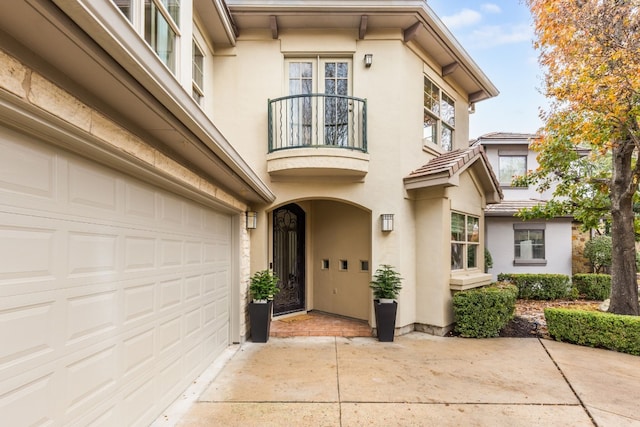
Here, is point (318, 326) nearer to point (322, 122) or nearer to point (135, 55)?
point (322, 122)

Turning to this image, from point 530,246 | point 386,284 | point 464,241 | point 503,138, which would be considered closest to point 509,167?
point 503,138

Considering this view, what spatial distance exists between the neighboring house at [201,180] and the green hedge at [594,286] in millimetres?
5142

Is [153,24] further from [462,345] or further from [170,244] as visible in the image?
[462,345]

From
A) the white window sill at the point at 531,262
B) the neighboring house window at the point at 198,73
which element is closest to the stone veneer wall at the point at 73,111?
the neighboring house window at the point at 198,73

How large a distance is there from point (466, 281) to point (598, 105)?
13.5 ft

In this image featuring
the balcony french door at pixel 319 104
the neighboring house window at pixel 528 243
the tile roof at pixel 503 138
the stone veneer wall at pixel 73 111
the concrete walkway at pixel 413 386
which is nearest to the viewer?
the stone veneer wall at pixel 73 111

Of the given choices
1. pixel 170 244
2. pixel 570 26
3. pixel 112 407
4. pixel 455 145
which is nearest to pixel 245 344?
pixel 170 244

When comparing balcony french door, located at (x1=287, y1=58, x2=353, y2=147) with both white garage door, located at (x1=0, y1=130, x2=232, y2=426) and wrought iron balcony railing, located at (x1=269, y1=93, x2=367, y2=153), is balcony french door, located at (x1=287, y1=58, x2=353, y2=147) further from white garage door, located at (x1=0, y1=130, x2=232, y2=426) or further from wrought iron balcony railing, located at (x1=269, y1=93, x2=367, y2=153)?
white garage door, located at (x1=0, y1=130, x2=232, y2=426)

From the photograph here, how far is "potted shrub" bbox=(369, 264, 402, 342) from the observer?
6.36m

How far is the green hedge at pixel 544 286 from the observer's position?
35.6ft

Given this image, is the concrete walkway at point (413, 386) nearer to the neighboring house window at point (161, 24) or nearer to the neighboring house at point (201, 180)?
the neighboring house at point (201, 180)

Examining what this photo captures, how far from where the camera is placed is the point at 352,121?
22.7 feet

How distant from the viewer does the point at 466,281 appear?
699 cm

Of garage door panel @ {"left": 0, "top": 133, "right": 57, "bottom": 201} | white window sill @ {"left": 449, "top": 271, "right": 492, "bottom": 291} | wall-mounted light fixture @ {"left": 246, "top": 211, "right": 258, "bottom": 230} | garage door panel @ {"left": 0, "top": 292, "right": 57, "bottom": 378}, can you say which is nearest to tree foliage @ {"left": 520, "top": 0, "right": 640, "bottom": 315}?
white window sill @ {"left": 449, "top": 271, "right": 492, "bottom": 291}
